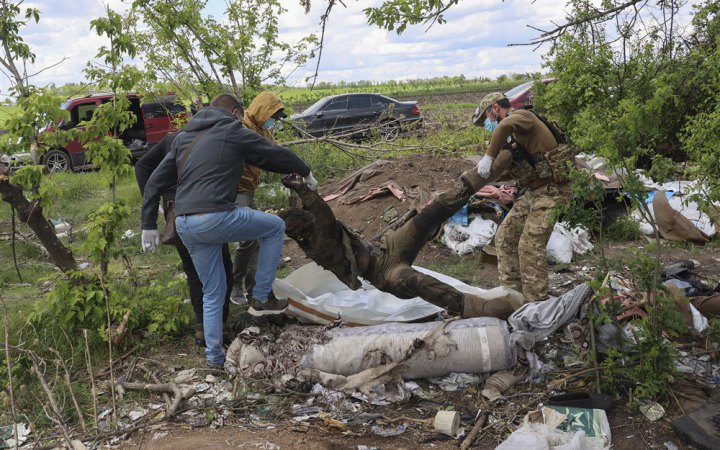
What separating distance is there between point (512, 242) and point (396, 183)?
3.72m

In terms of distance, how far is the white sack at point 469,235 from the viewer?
705 centimetres

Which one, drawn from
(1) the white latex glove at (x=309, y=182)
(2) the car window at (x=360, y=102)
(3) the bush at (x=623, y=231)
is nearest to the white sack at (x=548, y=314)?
(1) the white latex glove at (x=309, y=182)

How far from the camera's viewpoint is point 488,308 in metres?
4.36

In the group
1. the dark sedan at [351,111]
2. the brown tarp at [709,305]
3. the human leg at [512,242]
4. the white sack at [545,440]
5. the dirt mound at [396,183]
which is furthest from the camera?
the dark sedan at [351,111]

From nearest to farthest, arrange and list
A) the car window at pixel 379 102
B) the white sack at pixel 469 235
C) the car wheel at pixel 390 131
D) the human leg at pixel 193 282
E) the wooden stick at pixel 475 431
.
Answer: the wooden stick at pixel 475 431, the human leg at pixel 193 282, the white sack at pixel 469 235, the car wheel at pixel 390 131, the car window at pixel 379 102

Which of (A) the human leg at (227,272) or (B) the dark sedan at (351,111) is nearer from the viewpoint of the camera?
(A) the human leg at (227,272)

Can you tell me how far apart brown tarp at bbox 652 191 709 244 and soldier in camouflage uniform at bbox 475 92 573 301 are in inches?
113

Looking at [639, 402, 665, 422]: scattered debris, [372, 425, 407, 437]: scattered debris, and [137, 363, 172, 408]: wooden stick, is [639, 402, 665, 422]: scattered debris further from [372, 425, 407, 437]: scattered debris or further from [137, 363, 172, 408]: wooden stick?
[137, 363, 172, 408]: wooden stick

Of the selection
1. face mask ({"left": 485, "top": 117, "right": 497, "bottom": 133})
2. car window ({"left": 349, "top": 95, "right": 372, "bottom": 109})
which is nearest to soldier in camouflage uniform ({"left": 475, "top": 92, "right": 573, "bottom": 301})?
face mask ({"left": 485, "top": 117, "right": 497, "bottom": 133})

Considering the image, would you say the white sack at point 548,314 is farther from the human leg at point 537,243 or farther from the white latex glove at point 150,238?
the white latex glove at point 150,238

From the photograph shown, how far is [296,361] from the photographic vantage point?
4129 mm

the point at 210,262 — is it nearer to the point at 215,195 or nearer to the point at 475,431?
the point at 215,195

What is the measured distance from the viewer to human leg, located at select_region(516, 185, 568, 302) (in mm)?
4770

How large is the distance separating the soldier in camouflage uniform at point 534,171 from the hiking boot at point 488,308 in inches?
22.5
